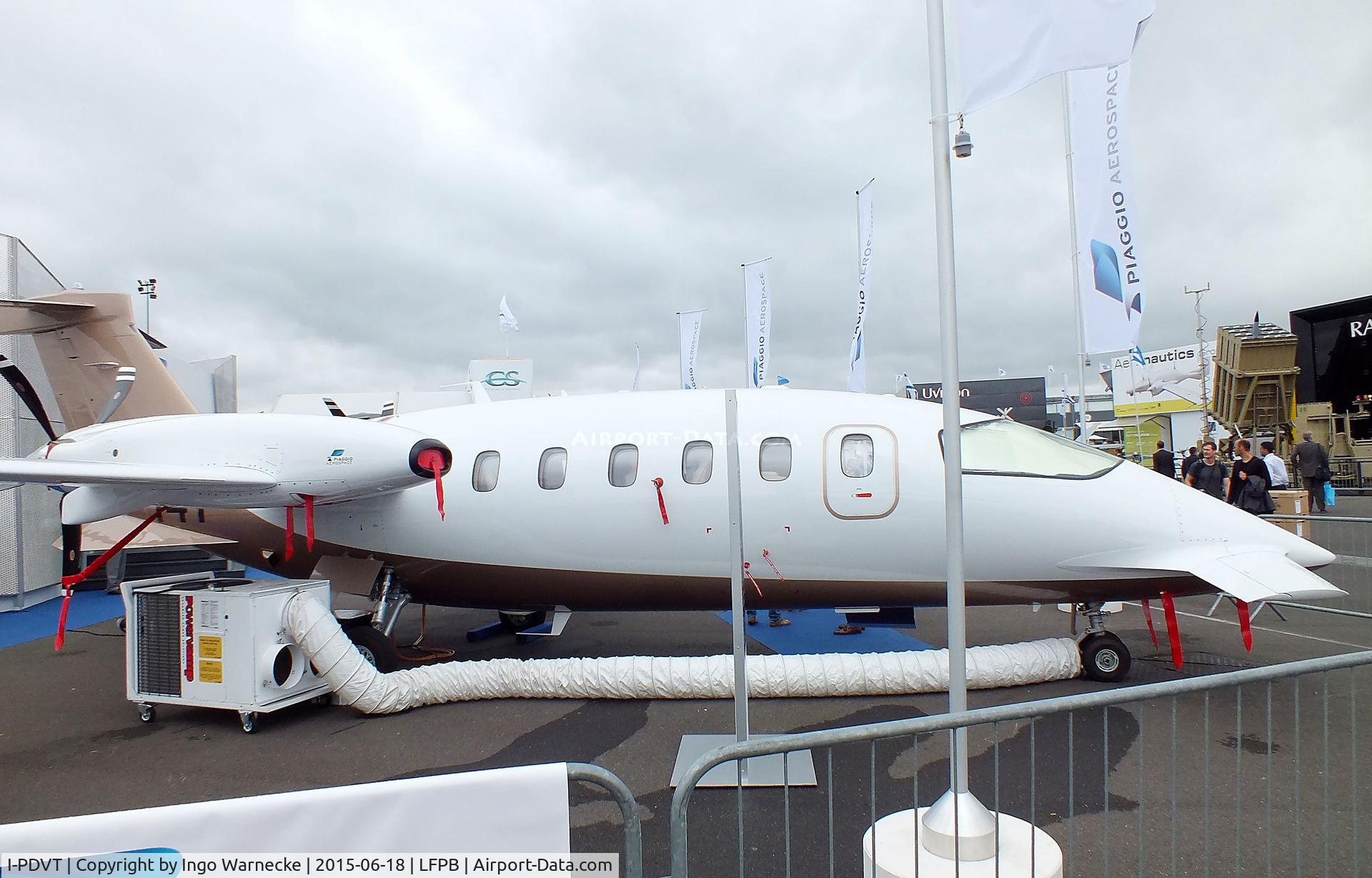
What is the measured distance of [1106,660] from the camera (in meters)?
6.95

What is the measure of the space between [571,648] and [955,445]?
22.5ft

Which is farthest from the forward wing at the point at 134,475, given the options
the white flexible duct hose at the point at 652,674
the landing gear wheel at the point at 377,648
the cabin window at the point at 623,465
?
the cabin window at the point at 623,465

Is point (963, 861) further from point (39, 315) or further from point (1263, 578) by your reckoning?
point (39, 315)

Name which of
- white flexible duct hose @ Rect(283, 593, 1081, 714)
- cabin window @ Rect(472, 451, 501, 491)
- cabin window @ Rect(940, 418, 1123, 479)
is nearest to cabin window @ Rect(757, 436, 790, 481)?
cabin window @ Rect(940, 418, 1123, 479)

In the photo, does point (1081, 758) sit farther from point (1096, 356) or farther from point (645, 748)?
point (1096, 356)

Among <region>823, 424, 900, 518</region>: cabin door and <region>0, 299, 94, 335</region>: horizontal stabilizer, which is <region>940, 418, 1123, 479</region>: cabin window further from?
<region>0, 299, 94, 335</region>: horizontal stabilizer

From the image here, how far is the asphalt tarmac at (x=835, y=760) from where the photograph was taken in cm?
A: 411

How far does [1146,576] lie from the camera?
634 cm

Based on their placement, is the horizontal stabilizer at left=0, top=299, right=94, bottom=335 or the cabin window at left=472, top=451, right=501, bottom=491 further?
the horizontal stabilizer at left=0, top=299, right=94, bottom=335

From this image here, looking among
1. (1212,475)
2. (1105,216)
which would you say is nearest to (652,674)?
(1105,216)

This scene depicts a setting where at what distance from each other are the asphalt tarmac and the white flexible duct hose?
0.45 feet

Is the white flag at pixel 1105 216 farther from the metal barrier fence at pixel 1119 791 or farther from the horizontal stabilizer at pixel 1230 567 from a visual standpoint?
the metal barrier fence at pixel 1119 791

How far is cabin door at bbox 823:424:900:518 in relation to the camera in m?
6.68

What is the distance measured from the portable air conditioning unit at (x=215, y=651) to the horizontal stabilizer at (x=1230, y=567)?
688cm
